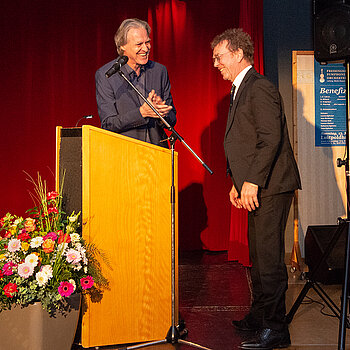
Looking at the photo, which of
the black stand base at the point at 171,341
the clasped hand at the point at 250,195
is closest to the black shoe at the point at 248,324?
the black stand base at the point at 171,341

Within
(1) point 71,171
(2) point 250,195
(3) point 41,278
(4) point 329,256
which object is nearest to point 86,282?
(3) point 41,278

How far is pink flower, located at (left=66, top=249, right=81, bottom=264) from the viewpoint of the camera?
2114 millimetres

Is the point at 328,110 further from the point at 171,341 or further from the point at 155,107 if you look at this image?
the point at 171,341

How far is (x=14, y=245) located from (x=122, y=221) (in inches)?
22.2

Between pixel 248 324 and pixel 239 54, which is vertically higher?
pixel 239 54

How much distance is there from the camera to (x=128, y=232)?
2453 millimetres

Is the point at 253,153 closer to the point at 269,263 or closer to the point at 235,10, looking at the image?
the point at 269,263

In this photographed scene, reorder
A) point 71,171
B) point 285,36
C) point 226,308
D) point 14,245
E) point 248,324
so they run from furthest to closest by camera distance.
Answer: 1. point 285,36
2. point 226,308
3. point 248,324
4. point 71,171
5. point 14,245

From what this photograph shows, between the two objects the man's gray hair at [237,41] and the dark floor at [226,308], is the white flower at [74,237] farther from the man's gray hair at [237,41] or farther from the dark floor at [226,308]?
the man's gray hair at [237,41]

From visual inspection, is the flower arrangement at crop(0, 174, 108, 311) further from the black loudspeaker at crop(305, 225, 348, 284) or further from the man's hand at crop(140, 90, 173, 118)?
the black loudspeaker at crop(305, 225, 348, 284)

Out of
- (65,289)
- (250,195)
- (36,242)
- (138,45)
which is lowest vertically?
(65,289)

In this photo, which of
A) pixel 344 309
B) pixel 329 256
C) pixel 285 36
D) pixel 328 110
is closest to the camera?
pixel 344 309

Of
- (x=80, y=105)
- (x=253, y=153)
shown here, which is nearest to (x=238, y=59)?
(x=253, y=153)

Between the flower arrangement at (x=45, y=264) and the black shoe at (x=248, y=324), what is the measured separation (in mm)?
1011
